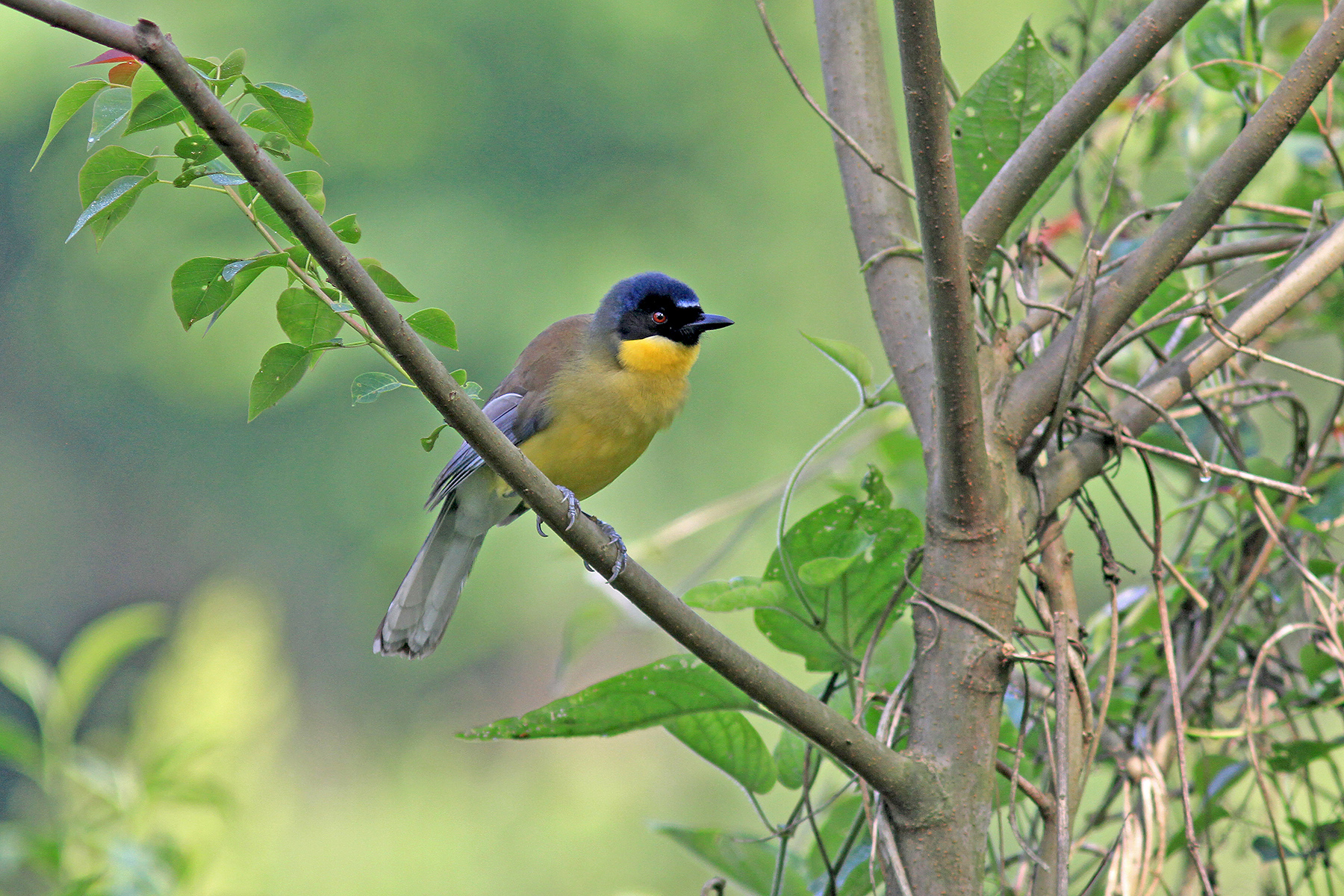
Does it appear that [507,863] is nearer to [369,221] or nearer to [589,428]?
[369,221]

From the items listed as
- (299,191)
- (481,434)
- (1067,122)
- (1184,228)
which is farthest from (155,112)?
(1184,228)

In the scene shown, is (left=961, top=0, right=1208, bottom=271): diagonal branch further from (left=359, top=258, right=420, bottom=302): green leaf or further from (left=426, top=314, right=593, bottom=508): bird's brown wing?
(left=426, top=314, right=593, bottom=508): bird's brown wing

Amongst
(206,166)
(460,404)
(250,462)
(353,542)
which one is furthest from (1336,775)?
(250,462)

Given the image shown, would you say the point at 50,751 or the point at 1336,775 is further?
the point at 50,751

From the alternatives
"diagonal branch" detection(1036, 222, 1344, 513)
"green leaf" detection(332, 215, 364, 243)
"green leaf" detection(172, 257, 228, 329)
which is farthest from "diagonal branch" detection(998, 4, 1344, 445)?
"green leaf" detection(172, 257, 228, 329)

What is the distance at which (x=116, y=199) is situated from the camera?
3.17 feet

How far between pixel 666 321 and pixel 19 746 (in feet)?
5.27

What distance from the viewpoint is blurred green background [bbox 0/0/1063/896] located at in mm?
10070

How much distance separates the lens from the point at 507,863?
10484mm

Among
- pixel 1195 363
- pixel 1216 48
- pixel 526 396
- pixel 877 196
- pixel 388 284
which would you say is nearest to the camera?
pixel 388 284

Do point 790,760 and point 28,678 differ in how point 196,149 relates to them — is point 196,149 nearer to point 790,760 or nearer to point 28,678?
point 790,760

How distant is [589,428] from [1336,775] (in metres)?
1.45

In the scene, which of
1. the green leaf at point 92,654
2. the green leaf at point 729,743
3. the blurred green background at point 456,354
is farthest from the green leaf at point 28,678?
the blurred green background at point 456,354

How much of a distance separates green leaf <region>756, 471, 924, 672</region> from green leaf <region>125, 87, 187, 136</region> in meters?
0.86
